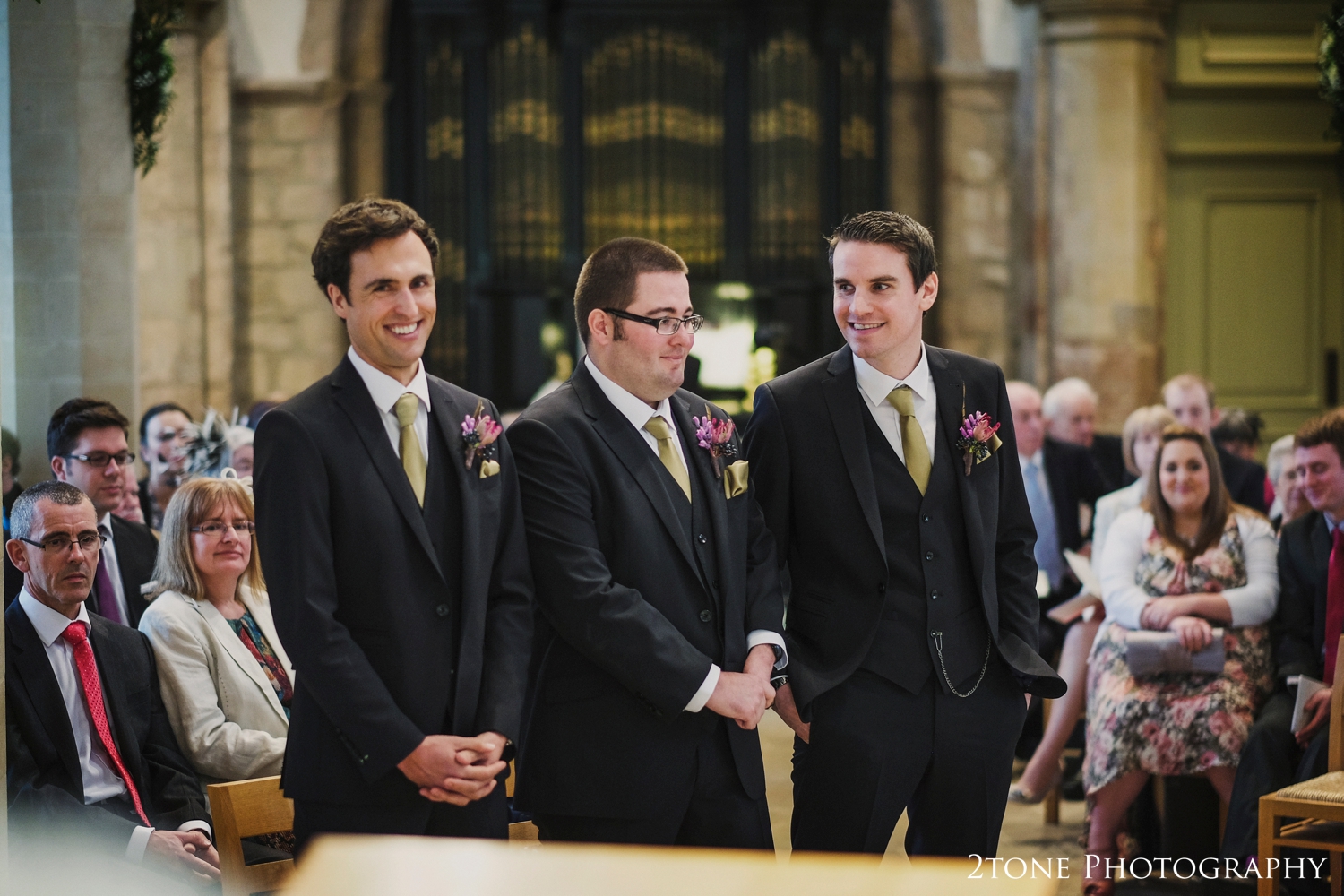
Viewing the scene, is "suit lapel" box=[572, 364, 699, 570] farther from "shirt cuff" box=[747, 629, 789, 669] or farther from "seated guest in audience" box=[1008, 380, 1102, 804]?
"seated guest in audience" box=[1008, 380, 1102, 804]

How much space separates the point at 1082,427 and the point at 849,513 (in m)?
4.69

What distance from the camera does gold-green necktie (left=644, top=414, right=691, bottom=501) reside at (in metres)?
3.23

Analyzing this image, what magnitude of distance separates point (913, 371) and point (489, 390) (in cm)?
787

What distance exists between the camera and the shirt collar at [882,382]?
3402 millimetres

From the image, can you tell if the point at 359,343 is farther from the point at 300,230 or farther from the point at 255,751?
the point at 300,230

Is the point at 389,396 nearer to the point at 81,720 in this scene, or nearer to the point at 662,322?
the point at 662,322

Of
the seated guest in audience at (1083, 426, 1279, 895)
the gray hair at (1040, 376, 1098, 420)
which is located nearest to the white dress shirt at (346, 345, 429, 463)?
the seated guest in audience at (1083, 426, 1279, 895)

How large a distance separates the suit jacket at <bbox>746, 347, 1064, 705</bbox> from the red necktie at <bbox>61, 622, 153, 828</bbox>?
1707mm

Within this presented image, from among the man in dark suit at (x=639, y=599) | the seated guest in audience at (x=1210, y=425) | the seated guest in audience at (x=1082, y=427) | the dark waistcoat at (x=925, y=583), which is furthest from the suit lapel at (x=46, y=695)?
the seated guest in audience at (x=1082, y=427)

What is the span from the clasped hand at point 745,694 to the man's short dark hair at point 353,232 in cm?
104

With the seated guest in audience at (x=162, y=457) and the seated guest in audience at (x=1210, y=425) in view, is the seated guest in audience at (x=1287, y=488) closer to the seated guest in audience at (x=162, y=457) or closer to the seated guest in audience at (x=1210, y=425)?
the seated guest in audience at (x=1210, y=425)

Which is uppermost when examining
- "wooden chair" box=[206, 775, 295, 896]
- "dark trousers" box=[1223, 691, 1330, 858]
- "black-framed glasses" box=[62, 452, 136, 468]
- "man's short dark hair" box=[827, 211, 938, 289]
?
"man's short dark hair" box=[827, 211, 938, 289]

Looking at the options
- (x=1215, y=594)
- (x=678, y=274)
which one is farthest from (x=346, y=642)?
(x=1215, y=594)

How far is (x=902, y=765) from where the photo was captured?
3.25 m
